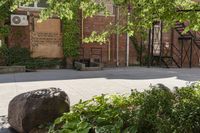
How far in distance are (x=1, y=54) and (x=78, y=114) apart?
11370 mm

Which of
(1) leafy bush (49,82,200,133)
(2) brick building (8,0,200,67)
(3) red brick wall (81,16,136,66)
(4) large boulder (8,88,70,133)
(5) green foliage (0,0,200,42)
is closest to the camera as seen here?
(1) leafy bush (49,82,200,133)

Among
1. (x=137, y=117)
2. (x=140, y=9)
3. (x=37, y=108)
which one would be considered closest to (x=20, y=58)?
(x=37, y=108)

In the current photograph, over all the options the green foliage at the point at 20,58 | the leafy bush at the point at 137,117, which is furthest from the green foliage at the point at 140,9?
the green foliage at the point at 20,58

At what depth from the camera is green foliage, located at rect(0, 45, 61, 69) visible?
50.6 ft

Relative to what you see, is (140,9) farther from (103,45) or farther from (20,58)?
(103,45)

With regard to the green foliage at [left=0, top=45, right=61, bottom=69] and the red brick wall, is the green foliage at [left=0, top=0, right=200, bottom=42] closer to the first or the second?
the green foliage at [left=0, top=45, right=61, bottom=69]

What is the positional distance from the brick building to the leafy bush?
10069mm

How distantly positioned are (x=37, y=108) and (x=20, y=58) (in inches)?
440

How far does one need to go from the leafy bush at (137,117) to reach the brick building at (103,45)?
10069mm

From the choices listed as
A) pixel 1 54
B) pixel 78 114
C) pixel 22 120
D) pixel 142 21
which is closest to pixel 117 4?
pixel 142 21

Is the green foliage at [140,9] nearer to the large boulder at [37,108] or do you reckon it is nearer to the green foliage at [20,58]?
the large boulder at [37,108]

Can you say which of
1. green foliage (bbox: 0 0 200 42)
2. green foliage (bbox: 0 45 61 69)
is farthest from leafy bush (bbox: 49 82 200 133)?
green foliage (bbox: 0 45 61 69)

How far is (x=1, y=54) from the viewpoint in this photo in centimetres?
1537

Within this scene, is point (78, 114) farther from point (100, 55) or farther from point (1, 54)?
point (100, 55)
